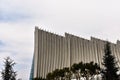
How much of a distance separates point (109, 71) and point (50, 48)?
68454mm

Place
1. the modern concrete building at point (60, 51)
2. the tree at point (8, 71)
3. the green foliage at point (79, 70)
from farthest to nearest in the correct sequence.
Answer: the modern concrete building at point (60, 51) → the green foliage at point (79, 70) → the tree at point (8, 71)

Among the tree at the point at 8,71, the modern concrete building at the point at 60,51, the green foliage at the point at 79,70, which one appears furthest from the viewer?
the modern concrete building at the point at 60,51

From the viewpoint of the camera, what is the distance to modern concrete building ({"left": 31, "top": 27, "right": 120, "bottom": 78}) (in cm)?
9206

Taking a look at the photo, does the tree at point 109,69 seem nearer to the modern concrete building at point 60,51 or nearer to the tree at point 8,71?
the tree at point 8,71

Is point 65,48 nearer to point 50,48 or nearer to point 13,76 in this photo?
point 50,48

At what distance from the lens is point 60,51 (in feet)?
318

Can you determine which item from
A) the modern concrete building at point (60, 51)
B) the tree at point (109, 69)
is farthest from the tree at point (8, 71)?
the modern concrete building at point (60, 51)

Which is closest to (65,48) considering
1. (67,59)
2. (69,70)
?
(67,59)

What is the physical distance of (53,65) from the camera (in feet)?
307

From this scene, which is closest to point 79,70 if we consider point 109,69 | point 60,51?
point 109,69

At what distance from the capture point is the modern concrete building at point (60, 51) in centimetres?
9206

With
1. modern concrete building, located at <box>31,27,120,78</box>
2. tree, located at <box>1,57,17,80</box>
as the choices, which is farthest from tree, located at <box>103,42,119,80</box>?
modern concrete building, located at <box>31,27,120,78</box>

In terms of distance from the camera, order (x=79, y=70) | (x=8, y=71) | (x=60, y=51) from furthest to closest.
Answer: (x=60, y=51), (x=79, y=70), (x=8, y=71)

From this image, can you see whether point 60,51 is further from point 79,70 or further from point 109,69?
point 109,69
